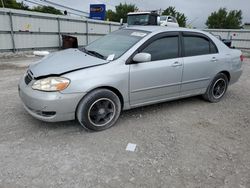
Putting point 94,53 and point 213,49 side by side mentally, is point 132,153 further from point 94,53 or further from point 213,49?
point 213,49

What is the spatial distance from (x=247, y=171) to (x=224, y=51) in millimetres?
2888

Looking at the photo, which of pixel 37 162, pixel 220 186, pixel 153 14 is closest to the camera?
pixel 220 186

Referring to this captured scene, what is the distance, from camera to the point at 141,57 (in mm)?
3164

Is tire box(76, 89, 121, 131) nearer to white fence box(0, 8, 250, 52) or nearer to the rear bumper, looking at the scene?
the rear bumper

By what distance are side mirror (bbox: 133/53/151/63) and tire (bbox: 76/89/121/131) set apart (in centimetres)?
65

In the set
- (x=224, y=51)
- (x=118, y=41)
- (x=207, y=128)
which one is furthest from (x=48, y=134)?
(x=224, y=51)

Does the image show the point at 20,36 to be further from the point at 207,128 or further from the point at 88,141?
the point at 207,128

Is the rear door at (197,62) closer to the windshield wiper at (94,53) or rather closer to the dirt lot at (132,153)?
the dirt lot at (132,153)

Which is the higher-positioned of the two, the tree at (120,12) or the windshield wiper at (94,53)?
the tree at (120,12)

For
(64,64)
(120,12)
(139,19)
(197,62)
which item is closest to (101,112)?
(64,64)

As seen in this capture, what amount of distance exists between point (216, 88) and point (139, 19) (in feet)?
34.3

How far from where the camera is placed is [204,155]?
272cm

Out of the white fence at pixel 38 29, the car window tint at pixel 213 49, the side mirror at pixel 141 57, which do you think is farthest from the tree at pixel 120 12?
the side mirror at pixel 141 57

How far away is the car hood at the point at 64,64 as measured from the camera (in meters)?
2.92
